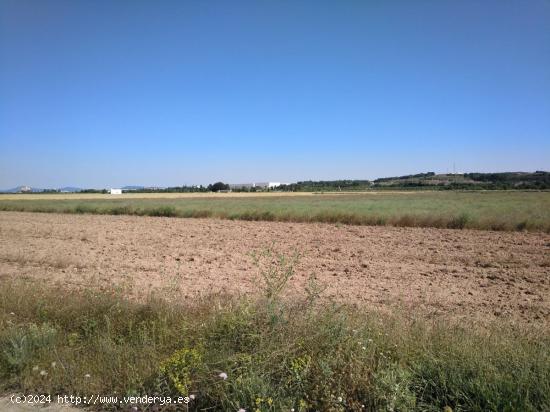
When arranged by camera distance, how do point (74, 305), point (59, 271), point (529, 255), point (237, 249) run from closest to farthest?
1. point (74, 305)
2. point (59, 271)
3. point (529, 255)
4. point (237, 249)

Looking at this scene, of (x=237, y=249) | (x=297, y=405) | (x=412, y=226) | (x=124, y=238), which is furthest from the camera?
(x=412, y=226)

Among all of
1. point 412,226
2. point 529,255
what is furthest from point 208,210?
point 529,255

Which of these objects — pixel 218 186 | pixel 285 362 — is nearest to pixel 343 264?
pixel 285 362

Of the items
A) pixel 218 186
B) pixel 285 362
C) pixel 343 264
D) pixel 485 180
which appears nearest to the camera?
pixel 285 362

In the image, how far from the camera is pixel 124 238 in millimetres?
19234

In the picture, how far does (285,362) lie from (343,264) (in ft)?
29.8

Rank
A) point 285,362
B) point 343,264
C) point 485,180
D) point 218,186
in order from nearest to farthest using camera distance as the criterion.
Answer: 1. point 285,362
2. point 343,264
3. point 485,180
4. point 218,186

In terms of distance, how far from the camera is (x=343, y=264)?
40.7 feet

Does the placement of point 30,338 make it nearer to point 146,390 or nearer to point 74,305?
point 74,305

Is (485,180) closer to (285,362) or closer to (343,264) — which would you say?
(343,264)

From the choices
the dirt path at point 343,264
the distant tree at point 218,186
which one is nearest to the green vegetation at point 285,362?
the dirt path at point 343,264

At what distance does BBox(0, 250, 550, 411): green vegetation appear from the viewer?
3.29 metres

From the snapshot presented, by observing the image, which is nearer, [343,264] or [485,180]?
[343,264]

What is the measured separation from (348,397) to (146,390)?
1949 millimetres
